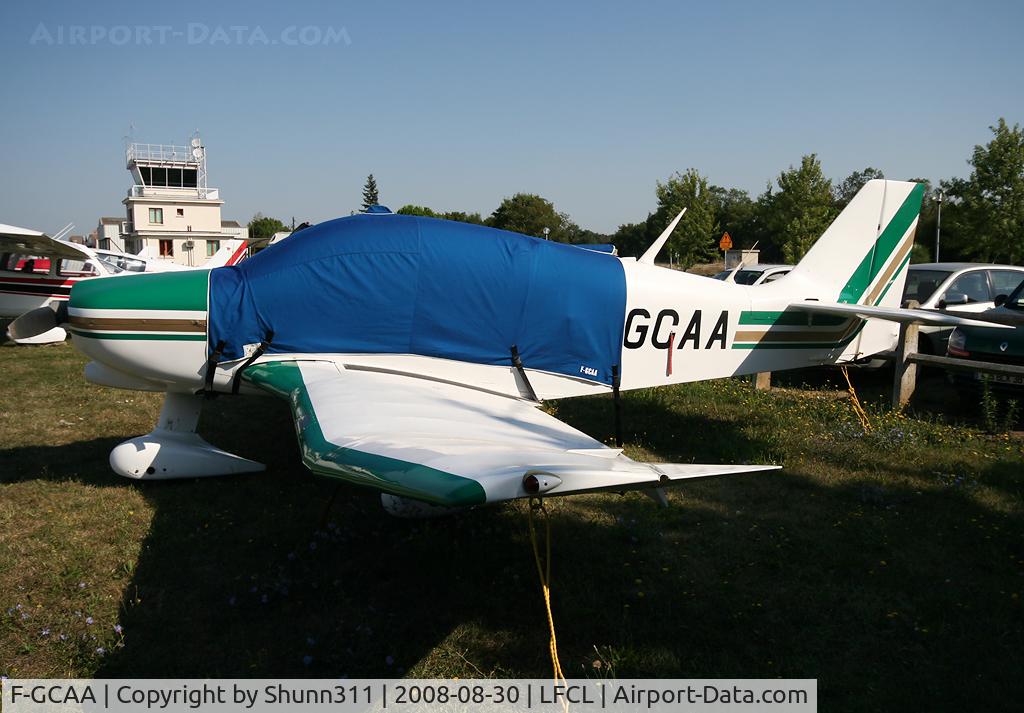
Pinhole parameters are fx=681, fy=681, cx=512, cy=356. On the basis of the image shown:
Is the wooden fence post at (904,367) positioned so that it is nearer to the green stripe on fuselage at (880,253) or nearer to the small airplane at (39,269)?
the green stripe on fuselage at (880,253)

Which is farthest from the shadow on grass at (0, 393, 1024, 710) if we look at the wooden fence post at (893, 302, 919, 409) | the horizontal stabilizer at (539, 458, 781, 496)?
the wooden fence post at (893, 302, 919, 409)

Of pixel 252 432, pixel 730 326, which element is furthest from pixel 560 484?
pixel 252 432

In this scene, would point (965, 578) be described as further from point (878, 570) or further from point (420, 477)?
point (420, 477)

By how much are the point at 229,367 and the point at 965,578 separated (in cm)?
503

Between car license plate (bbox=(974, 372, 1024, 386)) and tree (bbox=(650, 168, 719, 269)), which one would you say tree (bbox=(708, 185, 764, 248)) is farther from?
car license plate (bbox=(974, 372, 1024, 386))

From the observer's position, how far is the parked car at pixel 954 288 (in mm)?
9219

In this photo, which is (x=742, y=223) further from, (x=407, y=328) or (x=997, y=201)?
(x=407, y=328)

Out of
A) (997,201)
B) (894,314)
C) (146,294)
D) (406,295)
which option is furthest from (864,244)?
(997,201)

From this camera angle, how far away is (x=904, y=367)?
7.49 metres

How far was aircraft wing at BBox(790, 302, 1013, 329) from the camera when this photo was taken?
555 centimetres

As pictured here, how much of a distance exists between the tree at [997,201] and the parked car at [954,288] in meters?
21.1
